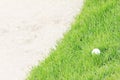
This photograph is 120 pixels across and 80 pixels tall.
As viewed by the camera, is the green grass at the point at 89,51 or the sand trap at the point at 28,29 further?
the sand trap at the point at 28,29

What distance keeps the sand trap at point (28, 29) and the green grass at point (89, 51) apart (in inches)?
10.7

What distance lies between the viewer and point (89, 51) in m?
3.80

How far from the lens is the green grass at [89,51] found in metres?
3.59

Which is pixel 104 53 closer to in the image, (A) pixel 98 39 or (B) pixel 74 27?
(A) pixel 98 39

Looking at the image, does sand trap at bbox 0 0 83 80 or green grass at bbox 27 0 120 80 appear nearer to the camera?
green grass at bbox 27 0 120 80

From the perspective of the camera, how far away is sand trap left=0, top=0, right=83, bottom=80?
13.8ft

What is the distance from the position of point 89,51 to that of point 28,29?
4.06ft

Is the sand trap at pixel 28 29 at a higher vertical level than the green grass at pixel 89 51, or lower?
higher

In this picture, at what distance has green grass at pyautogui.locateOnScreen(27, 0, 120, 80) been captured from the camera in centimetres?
359

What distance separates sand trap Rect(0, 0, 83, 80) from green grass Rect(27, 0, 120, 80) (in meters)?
0.27

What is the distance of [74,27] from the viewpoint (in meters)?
4.29

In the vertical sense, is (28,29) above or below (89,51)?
above

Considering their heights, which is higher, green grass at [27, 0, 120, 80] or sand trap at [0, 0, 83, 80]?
sand trap at [0, 0, 83, 80]

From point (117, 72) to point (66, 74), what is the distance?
1.66 feet
